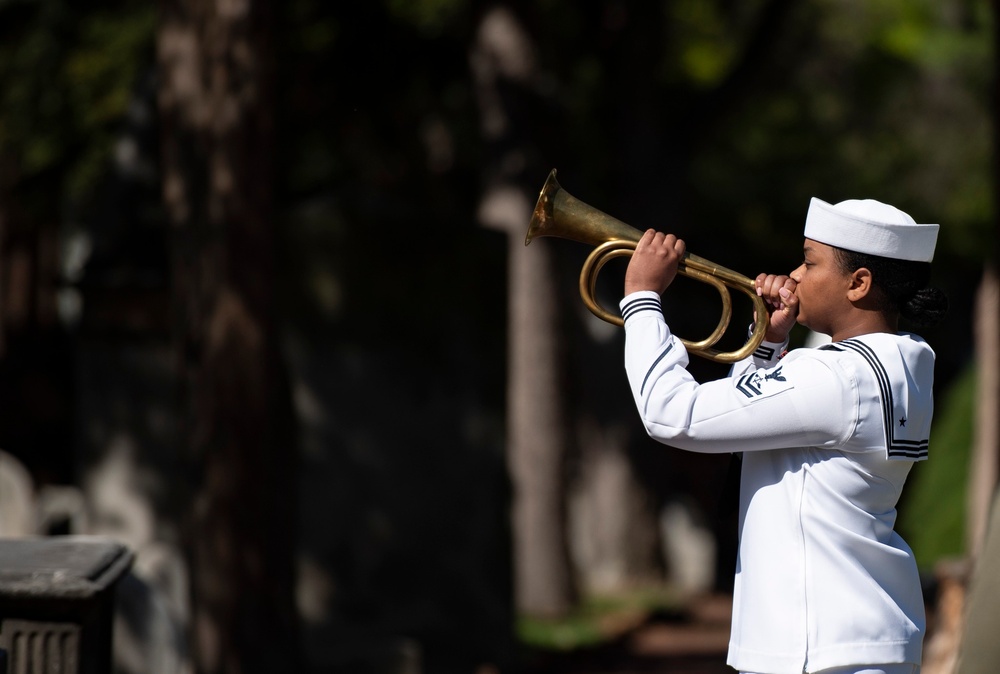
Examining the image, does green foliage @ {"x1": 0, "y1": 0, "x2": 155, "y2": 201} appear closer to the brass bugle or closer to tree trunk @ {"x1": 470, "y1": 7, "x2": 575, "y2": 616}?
tree trunk @ {"x1": 470, "y1": 7, "x2": 575, "y2": 616}

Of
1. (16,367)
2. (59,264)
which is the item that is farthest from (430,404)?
(59,264)

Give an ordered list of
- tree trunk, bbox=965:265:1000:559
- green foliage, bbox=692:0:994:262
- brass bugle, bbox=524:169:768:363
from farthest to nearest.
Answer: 1. green foliage, bbox=692:0:994:262
2. tree trunk, bbox=965:265:1000:559
3. brass bugle, bbox=524:169:768:363

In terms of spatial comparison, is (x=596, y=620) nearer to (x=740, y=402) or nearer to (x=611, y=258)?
(x=611, y=258)

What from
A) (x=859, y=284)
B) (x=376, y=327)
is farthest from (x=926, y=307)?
(x=376, y=327)

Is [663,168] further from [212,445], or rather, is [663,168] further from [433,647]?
[212,445]

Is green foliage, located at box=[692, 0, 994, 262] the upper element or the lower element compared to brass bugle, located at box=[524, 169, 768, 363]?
upper

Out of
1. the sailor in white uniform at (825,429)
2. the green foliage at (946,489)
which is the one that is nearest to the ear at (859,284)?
the sailor in white uniform at (825,429)

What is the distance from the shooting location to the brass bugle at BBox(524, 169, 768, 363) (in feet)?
10.1

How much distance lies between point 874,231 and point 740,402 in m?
0.50

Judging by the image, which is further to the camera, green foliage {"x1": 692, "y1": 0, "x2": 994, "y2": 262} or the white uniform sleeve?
green foliage {"x1": 692, "y1": 0, "x2": 994, "y2": 262}

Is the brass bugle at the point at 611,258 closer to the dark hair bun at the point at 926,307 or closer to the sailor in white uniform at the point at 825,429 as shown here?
the sailor in white uniform at the point at 825,429

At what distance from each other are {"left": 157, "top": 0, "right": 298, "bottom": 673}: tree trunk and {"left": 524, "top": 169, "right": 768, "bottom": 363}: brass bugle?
266 cm

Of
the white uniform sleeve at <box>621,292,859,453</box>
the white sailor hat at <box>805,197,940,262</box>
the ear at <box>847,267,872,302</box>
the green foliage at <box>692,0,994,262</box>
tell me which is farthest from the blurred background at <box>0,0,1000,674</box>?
the white sailor hat at <box>805,197,940,262</box>

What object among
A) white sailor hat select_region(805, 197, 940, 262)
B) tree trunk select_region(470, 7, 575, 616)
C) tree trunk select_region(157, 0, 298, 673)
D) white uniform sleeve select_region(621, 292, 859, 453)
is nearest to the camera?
white uniform sleeve select_region(621, 292, 859, 453)
